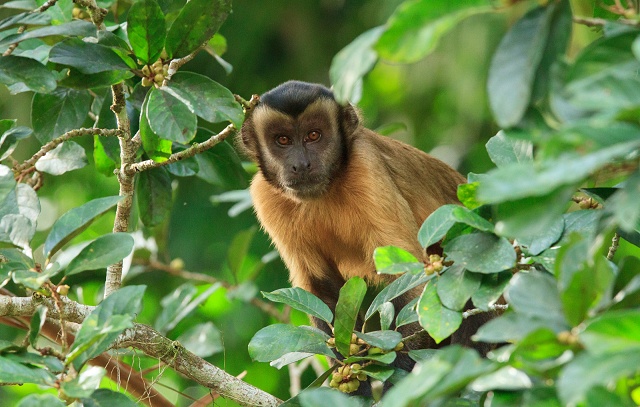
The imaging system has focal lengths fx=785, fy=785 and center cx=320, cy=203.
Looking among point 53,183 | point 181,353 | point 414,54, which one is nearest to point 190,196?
point 53,183

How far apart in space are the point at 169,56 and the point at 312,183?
5.51 ft

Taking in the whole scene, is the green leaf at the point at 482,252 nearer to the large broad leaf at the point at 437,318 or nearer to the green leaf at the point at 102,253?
the large broad leaf at the point at 437,318

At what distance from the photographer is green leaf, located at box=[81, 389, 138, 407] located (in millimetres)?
2254

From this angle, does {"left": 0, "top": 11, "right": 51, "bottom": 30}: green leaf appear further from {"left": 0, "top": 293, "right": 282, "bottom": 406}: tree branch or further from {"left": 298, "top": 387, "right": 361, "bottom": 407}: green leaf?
{"left": 298, "top": 387, "right": 361, "bottom": 407}: green leaf

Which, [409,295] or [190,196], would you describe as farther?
[190,196]

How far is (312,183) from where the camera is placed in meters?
4.61

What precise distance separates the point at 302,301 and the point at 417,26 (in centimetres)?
154

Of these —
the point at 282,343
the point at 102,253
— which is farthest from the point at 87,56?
the point at 282,343

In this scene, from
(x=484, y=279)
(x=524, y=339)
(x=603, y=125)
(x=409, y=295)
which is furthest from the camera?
Result: (x=409, y=295)

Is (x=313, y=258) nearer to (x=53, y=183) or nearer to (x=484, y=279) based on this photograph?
(x=484, y=279)

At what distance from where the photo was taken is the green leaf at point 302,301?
9.95 ft

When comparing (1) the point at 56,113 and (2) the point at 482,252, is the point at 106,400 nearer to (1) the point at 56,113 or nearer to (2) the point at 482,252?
(2) the point at 482,252

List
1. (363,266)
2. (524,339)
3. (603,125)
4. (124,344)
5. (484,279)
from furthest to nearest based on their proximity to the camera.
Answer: (363,266)
(124,344)
(484,279)
(524,339)
(603,125)

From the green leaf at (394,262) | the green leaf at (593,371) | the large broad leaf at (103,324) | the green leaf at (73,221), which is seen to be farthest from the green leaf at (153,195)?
the green leaf at (593,371)
